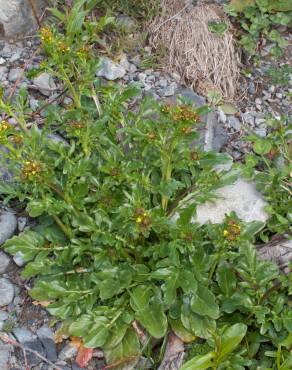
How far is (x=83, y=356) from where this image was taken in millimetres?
3238

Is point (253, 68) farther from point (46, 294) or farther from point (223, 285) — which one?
point (46, 294)

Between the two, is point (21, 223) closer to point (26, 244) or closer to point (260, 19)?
point (26, 244)

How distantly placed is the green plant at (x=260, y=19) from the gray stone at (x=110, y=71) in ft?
3.79

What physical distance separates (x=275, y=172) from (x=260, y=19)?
1754mm

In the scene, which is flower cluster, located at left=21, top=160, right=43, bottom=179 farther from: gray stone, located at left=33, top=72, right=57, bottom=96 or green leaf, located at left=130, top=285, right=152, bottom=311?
gray stone, located at left=33, top=72, right=57, bottom=96

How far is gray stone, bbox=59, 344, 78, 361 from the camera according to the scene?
3.26m

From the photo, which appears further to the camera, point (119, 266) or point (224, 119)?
point (224, 119)

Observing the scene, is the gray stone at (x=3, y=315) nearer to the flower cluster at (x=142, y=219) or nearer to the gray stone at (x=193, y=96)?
the flower cluster at (x=142, y=219)

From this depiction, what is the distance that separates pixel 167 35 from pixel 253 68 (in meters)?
0.83

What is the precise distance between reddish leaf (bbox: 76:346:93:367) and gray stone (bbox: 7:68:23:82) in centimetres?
224

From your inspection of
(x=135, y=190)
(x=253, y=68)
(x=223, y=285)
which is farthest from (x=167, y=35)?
(x=223, y=285)

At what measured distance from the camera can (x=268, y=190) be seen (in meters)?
3.87

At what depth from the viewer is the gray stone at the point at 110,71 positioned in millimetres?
4621

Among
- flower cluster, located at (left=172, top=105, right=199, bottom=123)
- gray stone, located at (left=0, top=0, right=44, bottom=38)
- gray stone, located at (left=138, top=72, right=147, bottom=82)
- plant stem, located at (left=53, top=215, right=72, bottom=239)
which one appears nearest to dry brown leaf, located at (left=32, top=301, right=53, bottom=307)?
plant stem, located at (left=53, top=215, right=72, bottom=239)
